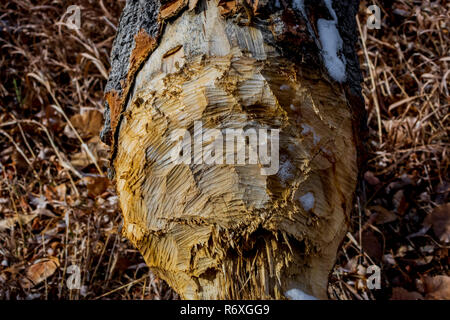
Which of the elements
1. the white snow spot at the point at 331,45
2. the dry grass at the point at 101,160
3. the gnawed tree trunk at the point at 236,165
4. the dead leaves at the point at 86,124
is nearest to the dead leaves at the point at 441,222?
the dry grass at the point at 101,160

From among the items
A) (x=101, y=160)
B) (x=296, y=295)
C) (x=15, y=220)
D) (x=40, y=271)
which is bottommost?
(x=296, y=295)

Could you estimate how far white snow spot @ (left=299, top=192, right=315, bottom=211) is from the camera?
1.23 metres

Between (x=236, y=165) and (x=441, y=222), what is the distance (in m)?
1.37

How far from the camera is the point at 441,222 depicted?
201 cm

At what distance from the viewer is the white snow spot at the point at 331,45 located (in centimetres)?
139

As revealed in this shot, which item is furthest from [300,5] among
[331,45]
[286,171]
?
[286,171]

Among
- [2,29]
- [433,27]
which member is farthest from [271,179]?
[2,29]

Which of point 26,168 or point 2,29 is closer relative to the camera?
point 26,168

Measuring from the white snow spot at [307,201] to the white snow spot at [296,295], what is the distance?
245 millimetres

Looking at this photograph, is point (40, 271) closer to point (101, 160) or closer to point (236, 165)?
point (101, 160)

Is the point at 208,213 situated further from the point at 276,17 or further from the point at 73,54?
the point at 73,54

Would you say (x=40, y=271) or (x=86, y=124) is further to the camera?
(x=86, y=124)

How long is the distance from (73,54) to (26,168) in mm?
942
